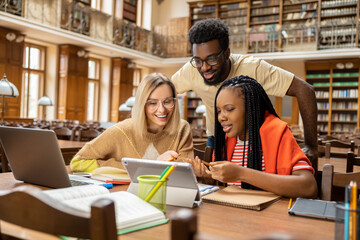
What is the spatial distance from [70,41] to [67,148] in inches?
320

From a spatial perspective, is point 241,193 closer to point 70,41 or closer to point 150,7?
point 70,41

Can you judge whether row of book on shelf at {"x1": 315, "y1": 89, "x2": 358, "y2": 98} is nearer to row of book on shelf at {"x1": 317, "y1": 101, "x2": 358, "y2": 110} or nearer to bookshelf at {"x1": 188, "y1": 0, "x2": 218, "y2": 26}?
row of book on shelf at {"x1": 317, "y1": 101, "x2": 358, "y2": 110}

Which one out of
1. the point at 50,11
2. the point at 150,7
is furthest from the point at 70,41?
the point at 150,7

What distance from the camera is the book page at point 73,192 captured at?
0.94 m

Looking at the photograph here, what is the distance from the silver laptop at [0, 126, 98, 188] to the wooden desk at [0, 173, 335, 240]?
45cm

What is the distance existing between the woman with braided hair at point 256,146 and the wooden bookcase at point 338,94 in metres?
11.1

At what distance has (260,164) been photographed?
1.50 m

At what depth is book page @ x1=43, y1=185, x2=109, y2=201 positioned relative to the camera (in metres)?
0.94

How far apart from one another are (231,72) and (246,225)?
123 centimetres

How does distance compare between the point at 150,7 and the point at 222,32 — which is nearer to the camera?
the point at 222,32

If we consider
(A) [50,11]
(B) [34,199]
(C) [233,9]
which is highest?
(C) [233,9]

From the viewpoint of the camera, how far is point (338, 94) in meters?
11.9

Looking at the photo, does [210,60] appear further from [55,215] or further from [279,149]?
[55,215]

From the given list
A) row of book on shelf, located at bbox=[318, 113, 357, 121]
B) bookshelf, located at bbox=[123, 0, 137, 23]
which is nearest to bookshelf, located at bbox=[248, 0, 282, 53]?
row of book on shelf, located at bbox=[318, 113, 357, 121]
